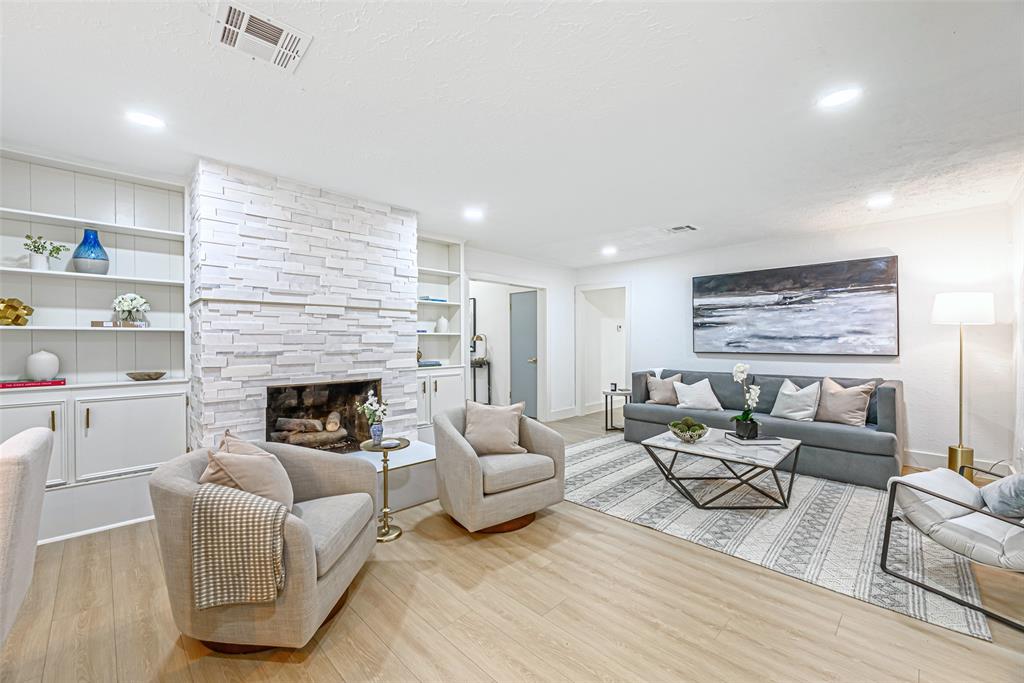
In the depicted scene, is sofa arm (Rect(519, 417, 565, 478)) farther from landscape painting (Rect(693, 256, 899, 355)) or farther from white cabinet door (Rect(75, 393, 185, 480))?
landscape painting (Rect(693, 256, 899, 355))

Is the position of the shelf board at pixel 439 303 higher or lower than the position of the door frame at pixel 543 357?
higher

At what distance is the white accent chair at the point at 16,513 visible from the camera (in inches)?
49.9

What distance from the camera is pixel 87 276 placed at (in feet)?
9.39

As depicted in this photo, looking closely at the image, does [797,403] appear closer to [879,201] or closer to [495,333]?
[879,201]

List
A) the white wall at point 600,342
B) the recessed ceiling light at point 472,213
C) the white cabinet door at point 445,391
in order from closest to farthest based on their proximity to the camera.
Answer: the recessed ceiling light at point 472,213 → the white cabinet door at point 445,391 → the white wall at point 600,342

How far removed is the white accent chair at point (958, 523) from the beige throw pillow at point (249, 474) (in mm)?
3103

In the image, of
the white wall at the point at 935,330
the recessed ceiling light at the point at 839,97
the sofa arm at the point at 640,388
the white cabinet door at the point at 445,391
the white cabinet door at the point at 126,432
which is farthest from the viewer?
the sofa arm at the point at 640,388

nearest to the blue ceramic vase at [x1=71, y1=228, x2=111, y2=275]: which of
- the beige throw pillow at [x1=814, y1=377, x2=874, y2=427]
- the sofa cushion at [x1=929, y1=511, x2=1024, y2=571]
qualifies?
the sofa cushion at [x1=929, y1=511, x2=1024, y2=571]

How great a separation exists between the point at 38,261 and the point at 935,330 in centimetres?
745

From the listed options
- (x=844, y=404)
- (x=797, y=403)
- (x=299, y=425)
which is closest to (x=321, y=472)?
(x=299, y=425)

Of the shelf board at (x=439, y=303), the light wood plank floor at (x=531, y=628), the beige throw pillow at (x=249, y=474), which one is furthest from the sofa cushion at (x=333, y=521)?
the shelf board at (x=439, y=303)

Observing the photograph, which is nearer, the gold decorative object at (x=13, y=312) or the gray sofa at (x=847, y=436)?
the gold decorative object at (x=13, y=312)

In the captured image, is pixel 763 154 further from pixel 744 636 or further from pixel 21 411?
pixel 21 411

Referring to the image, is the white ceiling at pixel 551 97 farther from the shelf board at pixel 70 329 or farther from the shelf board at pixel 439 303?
the shelf board at pixel 439 303
